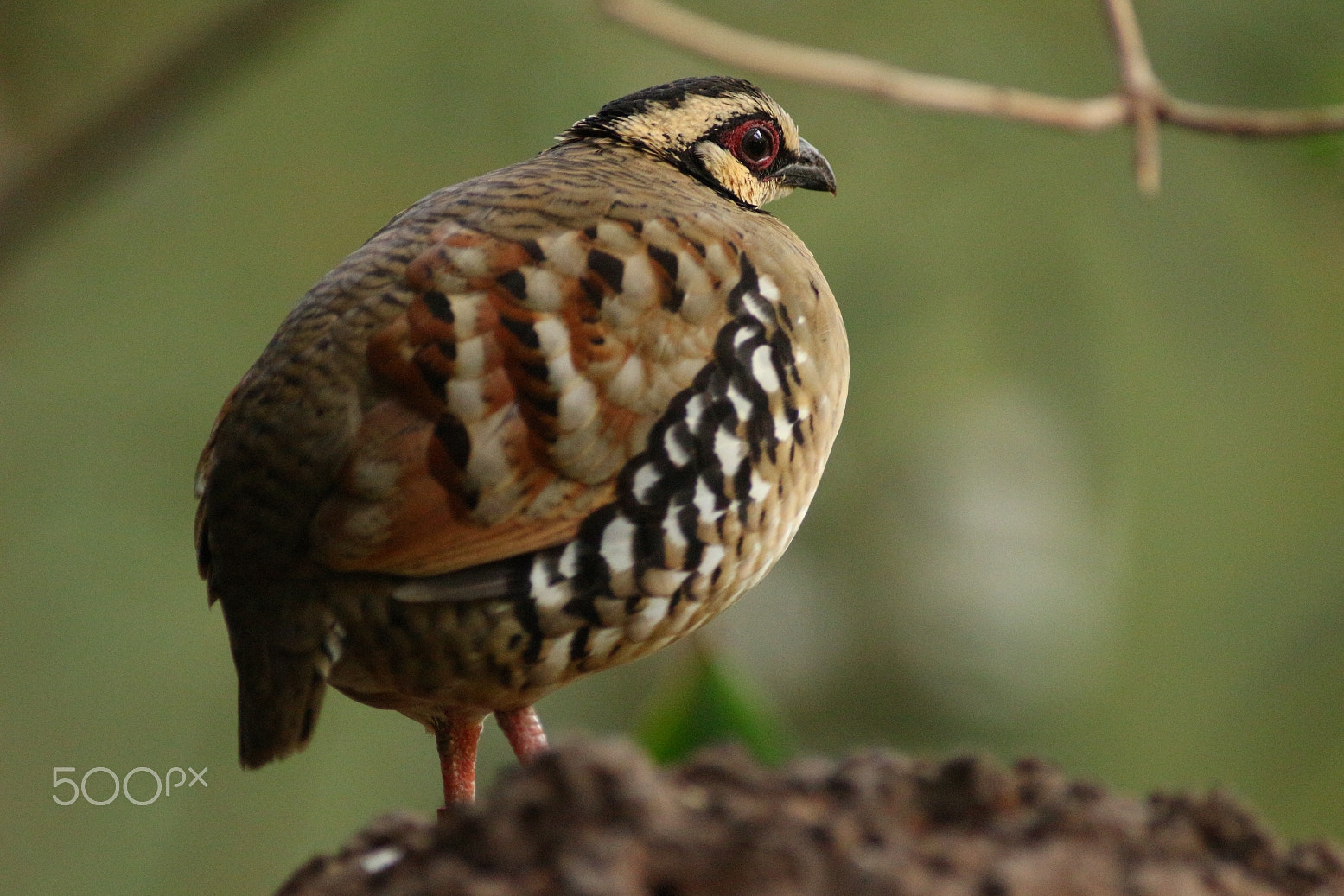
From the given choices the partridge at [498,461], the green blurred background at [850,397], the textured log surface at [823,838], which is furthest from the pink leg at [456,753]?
the green blurred background at [850,397]

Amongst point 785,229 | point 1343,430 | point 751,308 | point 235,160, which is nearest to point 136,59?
point 235,160

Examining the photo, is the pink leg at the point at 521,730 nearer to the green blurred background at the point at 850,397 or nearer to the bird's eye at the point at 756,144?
the bird's eye at the point at 756,144

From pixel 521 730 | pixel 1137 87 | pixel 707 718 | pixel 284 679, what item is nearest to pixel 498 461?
pixel 284 679

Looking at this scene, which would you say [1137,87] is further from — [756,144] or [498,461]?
[498,461]

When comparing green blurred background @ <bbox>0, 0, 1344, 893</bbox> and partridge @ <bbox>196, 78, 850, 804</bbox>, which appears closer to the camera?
partridge @ <bbox>196, 78, 850, 804</bbox>

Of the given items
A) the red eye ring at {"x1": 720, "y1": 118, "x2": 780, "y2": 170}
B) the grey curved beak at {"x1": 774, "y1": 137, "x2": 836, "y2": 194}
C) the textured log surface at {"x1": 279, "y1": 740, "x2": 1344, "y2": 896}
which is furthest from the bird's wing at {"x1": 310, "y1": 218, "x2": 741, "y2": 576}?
the grey curved beak at {"x1": 774, "y1": 137, "x2": 836, "y2": 194}

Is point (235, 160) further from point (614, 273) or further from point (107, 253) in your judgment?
point (614, 273)

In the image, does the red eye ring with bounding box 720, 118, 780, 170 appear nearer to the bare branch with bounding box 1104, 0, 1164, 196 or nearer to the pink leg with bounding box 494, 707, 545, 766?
the bare branch with bounding box 1104, 0, 1164, 196
